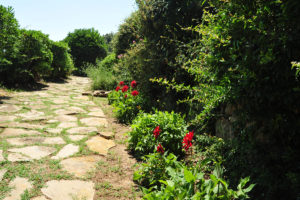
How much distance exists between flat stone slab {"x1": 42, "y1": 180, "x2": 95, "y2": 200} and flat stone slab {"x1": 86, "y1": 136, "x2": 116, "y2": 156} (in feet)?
2.65

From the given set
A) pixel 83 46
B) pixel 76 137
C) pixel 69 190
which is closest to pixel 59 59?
pixel 83 46

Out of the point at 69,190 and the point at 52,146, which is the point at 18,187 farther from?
the point at 52,146

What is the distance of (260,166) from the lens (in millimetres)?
1693

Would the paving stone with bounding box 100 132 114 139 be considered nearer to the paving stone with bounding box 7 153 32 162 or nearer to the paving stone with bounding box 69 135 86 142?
the paving stone with bounding box 69 135 86 142

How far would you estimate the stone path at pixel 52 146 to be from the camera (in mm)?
2091

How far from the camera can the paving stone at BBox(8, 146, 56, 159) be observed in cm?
274

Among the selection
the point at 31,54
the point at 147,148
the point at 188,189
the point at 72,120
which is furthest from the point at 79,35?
the point at 188,189

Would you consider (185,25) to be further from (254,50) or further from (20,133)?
(20,133)

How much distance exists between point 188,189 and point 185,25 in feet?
10.8

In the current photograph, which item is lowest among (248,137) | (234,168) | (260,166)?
(234,168)

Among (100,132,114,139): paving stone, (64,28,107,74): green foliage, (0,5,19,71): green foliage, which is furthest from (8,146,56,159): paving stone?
(64,28,107,74): green foliage

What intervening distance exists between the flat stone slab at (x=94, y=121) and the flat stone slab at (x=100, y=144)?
78 centimetres

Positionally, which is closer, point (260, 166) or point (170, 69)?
point (260, 166)

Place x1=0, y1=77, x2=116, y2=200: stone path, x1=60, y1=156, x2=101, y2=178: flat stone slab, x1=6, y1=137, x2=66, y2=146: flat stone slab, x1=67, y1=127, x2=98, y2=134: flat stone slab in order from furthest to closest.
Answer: x1=67, y1=127, x2=98, y2=134: flat stone slab, x1=6, y1=137, x2=66, y2=146: flat stone slab, x1=60, y1=156, x2=101, y2=178: flat stone slab, x1=0, y1=77, x2=116, y2=200: stone path
